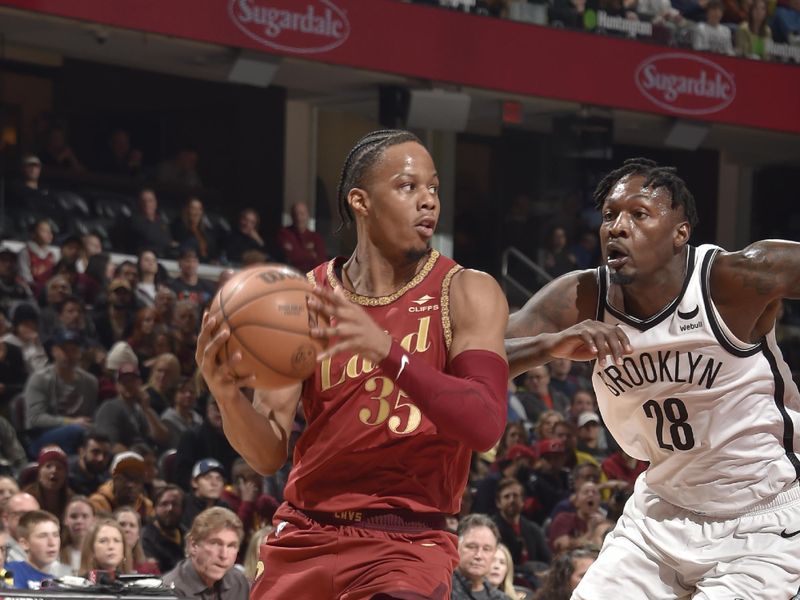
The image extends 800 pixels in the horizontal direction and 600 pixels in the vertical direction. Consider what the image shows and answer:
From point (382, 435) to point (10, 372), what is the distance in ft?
24.5

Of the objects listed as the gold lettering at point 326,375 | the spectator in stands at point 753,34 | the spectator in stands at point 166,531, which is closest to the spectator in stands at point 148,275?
the spectator in stands at point 166,531

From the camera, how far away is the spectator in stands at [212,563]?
268 inches

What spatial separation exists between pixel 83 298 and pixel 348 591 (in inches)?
333

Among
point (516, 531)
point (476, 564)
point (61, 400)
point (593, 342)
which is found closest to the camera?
point (593, 342)

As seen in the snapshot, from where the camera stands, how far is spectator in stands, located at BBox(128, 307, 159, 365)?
1096 centimetres

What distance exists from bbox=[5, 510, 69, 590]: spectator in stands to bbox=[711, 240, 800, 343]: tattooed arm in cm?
397

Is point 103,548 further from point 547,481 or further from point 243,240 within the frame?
point 243,240

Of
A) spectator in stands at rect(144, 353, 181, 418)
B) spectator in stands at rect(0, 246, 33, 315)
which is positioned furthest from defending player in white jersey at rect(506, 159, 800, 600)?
spectator in stands at rect(0, 246, 33, 315)

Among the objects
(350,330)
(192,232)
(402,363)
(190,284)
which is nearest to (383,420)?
(402,363)

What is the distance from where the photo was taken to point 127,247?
12.9 metres

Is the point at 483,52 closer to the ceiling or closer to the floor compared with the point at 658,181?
closer to the ceiling

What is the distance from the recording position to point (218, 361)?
335 cm

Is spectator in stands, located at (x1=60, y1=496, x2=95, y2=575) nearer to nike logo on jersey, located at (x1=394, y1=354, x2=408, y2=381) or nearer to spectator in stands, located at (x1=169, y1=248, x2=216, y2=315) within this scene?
spectator in stands, located at (x1=169, y1=248, x2=216, y2=315)

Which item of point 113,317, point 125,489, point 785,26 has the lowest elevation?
point 125,489
